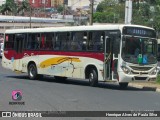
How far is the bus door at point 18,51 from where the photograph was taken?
28125mm

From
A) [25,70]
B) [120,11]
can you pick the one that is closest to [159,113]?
[25,70]

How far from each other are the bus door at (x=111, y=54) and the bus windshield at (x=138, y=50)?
388 mm

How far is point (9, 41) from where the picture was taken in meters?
29.4

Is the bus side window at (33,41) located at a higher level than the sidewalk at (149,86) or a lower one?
higher

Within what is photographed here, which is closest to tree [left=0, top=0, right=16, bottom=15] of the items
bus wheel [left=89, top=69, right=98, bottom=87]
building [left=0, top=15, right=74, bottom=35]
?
building [left=0, top=15, right=74, bottom=35]

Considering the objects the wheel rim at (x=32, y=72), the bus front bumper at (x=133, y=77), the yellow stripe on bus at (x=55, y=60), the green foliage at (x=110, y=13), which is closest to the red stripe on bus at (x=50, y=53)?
the yellow stripe on bus at (x=55, y=60)

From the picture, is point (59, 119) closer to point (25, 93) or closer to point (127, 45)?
point (25, 93)

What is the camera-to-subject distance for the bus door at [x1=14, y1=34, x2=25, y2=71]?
28125mm

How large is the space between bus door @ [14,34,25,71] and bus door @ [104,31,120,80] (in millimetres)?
7490

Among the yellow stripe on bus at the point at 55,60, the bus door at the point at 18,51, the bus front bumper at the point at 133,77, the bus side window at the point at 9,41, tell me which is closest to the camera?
the bus front bumper at the point at 133,77

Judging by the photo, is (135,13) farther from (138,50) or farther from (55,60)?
(138,50)

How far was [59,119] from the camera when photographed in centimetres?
1179

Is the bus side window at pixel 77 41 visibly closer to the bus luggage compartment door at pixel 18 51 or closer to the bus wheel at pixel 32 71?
the bus wheel at pixel 32 71

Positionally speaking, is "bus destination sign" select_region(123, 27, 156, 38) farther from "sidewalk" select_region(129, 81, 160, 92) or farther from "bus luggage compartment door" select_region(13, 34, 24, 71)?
"bus luggage compartment door" select_region(13, 34, 24, 71)
